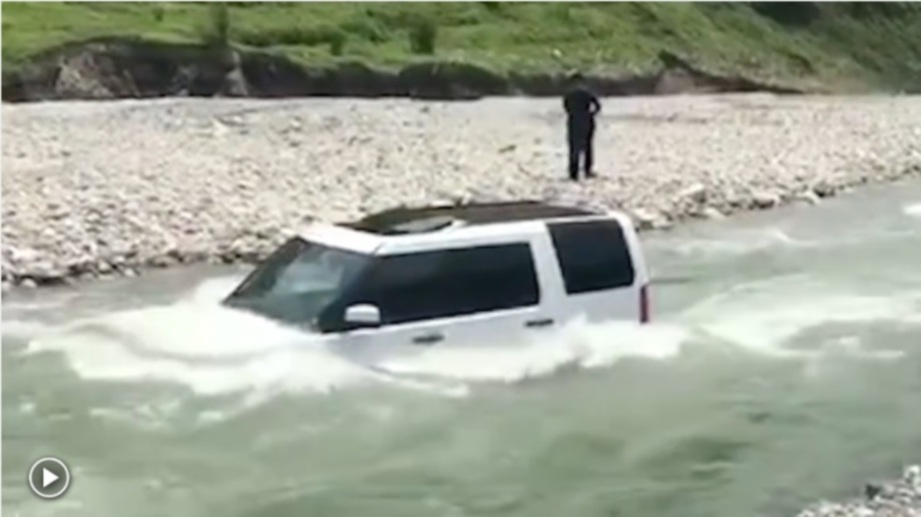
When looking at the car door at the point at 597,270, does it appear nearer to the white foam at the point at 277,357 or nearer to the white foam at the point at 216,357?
the white foam at the point at 277,357

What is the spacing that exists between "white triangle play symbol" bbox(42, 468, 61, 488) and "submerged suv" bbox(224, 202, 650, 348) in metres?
2.55

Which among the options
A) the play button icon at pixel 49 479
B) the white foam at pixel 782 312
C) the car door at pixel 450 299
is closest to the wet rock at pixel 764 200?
the white foam at pixel 782 312

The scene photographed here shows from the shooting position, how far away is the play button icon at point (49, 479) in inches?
448

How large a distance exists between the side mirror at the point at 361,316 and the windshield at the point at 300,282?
0.15 meters

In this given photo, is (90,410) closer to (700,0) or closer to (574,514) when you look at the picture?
(574,514)

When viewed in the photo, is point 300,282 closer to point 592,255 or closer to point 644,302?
point 592,255

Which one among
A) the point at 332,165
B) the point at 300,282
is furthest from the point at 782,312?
the point at 332,165

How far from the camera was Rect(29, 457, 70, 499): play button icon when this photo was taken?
11.4m

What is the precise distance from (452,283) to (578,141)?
15.7 metres

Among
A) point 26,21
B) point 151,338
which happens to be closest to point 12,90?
point 26,21

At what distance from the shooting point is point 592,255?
595 inches

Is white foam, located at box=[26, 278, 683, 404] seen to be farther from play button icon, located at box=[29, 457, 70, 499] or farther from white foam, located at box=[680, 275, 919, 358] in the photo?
play button icon, located at box=[29, 457, 70, 499]

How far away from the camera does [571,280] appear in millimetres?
14953

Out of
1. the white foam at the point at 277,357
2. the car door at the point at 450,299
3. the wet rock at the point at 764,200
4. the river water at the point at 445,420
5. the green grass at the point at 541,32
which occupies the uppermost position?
the car door at the point at 450,299
